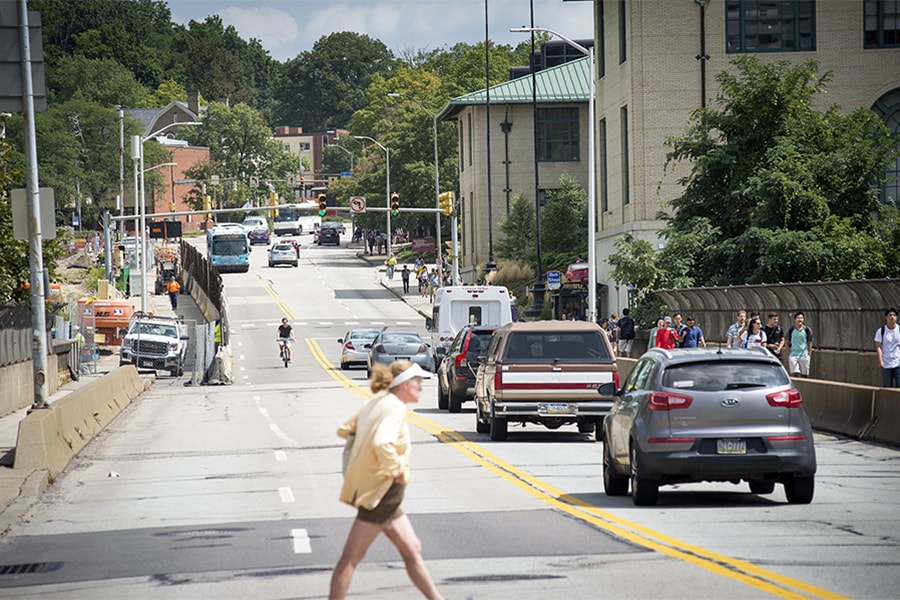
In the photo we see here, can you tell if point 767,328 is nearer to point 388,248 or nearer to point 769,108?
point 769,108

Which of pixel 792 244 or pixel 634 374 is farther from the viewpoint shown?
pixel 792 244

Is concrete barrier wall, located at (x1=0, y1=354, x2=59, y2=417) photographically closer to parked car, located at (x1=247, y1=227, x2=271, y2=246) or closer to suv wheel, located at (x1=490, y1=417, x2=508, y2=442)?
suv wheel, located at (x1=490, y1=417, x2=508, y2=442)

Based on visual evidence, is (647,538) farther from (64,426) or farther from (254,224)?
(254,224)

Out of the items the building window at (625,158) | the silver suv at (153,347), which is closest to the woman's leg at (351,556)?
the silver suv at (153,347)

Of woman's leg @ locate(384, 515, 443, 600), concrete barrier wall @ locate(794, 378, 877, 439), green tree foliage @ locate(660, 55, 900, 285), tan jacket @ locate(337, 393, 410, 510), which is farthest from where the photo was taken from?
green tree foliage @ locate(660, 55, 900, 285)

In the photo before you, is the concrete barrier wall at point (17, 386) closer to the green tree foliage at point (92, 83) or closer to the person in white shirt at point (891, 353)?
the person in white shirt at point (891, 353)

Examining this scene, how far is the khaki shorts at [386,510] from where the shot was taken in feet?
28.4

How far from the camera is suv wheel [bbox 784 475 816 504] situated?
14562 mm

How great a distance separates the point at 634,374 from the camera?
52.6ft

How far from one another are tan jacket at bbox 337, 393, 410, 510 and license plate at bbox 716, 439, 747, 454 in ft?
20.2

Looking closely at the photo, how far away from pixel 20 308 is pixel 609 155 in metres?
28.0

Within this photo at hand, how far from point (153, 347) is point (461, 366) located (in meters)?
25.7

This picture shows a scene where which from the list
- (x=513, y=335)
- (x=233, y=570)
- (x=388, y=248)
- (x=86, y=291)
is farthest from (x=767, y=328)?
(x=388, y=248)

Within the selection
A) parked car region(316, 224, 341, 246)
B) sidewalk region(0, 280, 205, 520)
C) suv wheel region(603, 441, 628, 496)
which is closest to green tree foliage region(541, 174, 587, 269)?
sidewalk region(0, 280, 205, 520)
